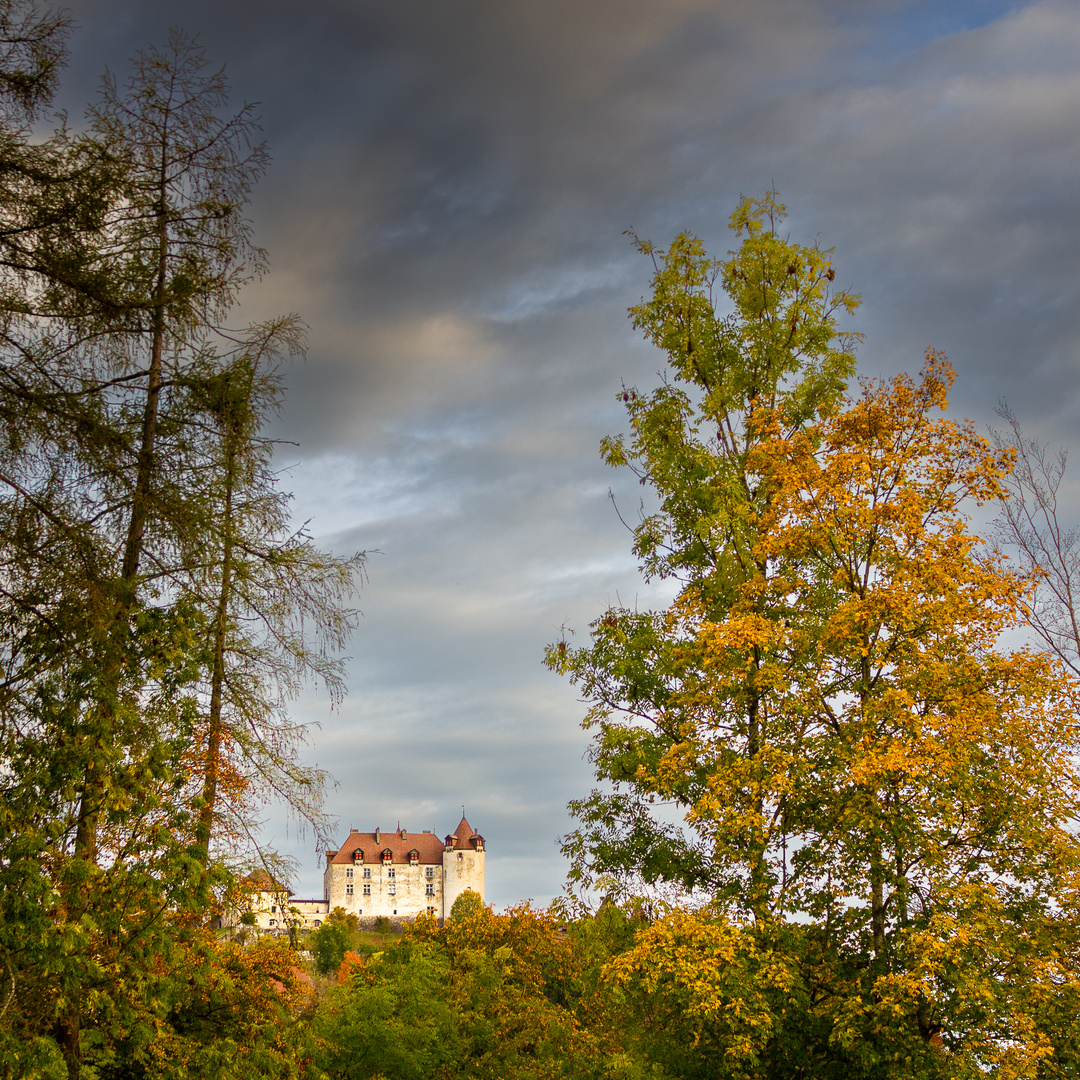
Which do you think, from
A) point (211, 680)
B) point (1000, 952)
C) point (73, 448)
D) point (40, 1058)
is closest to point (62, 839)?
point (40, 1058)

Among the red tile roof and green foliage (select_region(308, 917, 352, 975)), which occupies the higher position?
the red tile roof

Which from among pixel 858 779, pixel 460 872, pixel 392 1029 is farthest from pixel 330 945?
pixel 858 779

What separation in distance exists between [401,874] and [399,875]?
9.3 inches

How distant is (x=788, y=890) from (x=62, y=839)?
7795mm

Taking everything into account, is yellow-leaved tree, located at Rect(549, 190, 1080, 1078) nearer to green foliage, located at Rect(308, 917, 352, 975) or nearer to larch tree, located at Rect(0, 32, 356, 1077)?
larch tree, located at Rect(0, 32, 356, 1077)

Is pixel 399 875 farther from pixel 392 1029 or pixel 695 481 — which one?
pixel 695 481

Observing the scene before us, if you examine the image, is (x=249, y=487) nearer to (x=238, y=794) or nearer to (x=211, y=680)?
(x=211, y=680)

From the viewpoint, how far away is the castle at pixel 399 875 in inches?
4151

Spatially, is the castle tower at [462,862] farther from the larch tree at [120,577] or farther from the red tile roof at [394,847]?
the larch tree at [120,577]

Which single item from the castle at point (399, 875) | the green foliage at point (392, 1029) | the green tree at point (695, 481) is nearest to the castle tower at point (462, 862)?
the castle at point (399, 875)

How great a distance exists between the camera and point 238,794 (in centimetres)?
1252

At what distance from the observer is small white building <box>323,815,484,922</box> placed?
4151 inches

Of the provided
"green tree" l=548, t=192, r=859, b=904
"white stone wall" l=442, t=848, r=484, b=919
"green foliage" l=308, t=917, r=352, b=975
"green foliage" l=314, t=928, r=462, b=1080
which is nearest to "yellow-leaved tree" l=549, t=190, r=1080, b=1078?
"green tree" l=548, t=192, r=859, b=904

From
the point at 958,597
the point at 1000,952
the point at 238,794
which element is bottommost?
the point at 1000,952
